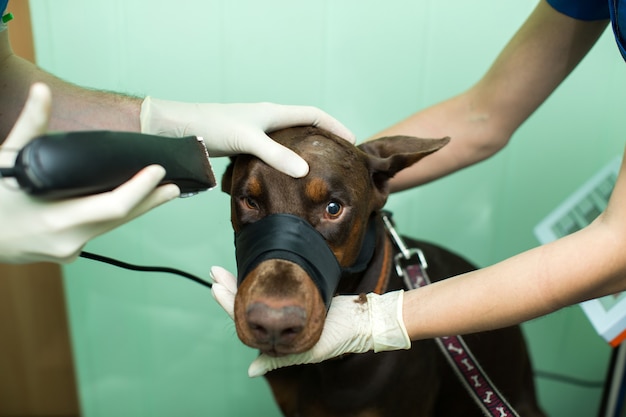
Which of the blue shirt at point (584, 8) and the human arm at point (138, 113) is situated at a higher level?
the blue shirt at point (584, 8)

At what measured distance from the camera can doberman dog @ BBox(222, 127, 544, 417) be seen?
139 centimetres

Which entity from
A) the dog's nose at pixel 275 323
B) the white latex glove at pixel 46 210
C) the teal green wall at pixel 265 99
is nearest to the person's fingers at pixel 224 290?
the dog's nose at pixel 275 323

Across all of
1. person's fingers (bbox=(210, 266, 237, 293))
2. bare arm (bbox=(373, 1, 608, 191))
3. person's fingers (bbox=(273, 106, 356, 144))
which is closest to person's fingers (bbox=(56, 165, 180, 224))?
person's fingers (bbox=(210, 266, 237, 293))

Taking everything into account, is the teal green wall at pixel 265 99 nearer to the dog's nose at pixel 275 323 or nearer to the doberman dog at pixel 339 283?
the doberman dog at pixel 339 283

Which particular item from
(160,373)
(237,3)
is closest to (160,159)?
(237,3)

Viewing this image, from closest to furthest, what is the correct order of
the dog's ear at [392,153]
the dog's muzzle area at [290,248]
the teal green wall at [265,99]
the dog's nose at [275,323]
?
the dog's nose at [275,323], the dog's muzzle area at [290,248], the dog's ear at [392,153], the teal green wall at [265,99]

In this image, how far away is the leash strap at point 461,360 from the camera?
1.76 meters

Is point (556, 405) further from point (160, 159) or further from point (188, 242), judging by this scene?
point (160, 159)

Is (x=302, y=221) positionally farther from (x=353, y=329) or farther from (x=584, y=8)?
(x=584, y=8)

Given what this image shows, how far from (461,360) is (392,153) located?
26.0 inches

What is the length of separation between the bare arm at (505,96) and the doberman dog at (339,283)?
300 mm

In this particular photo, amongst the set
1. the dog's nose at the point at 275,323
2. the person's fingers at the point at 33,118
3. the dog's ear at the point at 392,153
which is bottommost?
the dog's nose at the point at 275,323

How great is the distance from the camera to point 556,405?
10.3 feet

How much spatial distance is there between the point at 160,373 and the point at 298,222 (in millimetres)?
1756
